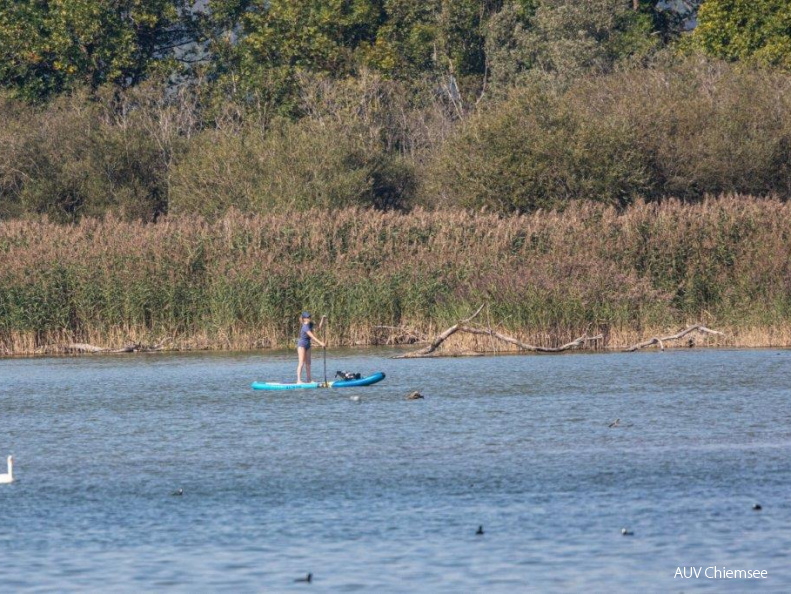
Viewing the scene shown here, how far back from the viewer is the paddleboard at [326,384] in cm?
3020

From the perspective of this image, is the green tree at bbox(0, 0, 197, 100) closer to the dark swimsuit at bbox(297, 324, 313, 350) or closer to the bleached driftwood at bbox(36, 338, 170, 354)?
the bleached driftwood at bbox(36, 338, 170, 354)

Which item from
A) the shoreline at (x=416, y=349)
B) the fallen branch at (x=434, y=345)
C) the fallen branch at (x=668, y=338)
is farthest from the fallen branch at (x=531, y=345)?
the fallen branch at (x=668, y=338)

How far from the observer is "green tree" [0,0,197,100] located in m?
76.2

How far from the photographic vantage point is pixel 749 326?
37656 millimetres

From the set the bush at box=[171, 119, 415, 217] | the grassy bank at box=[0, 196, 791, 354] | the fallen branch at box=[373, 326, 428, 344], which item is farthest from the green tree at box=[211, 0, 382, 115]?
the fallen branch at box=[373, 326, 428, 344]

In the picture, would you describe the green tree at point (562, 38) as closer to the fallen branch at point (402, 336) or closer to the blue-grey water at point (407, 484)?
the fallen branch at point (402, 336)

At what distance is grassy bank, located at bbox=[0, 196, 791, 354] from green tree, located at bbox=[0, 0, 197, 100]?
1388 inches

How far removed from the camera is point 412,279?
4025cm

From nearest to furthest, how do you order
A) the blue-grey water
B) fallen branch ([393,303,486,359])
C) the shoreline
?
1. the blue-grey water
2. fallen branch ([393,303,486,359])
3. the shoreline

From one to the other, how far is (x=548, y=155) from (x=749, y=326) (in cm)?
1642

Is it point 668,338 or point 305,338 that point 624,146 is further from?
point 305,338

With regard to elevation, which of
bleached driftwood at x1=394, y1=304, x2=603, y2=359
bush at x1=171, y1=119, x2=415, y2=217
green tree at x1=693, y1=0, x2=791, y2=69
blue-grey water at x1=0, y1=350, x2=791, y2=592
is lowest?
blue-grey water at x1=0, y1=350, x2=791, y2=592

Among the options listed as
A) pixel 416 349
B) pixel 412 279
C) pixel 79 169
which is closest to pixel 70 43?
pixel 79 169

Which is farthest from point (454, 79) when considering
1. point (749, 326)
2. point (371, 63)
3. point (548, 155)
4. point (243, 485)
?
point (243, 485)
